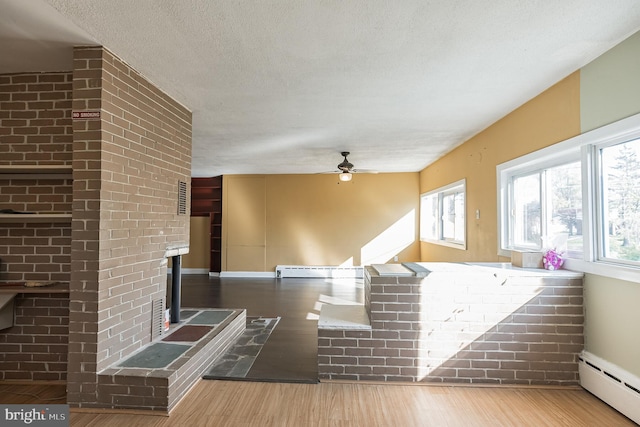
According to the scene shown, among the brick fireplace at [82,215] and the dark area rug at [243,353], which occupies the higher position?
the brick fireplace at [82,215]

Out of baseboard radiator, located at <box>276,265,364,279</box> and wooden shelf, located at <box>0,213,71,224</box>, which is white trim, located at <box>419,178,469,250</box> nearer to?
baseboard radiator, located at <box>276,265,364,279</box>

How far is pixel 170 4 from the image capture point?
6.07ft

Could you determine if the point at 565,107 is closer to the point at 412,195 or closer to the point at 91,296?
the point at 91,296

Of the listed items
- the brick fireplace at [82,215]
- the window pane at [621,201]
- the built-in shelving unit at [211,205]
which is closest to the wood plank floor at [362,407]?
the brick fireplace at [82,215]

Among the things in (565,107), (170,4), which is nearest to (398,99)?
(565,107)

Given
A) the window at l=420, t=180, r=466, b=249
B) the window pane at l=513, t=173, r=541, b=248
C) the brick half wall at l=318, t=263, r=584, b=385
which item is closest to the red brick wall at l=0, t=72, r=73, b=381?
the brick half wall at l=318, t=263, r=584, b=385

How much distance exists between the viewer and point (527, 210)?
3570mm

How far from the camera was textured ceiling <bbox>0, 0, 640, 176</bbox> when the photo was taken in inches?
74.6

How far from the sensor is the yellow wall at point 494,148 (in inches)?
110

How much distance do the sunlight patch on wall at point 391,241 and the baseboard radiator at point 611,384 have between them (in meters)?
5.55

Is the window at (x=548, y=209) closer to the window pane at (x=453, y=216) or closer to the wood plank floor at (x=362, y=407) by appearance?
the wood plank floor at (x=362, y=407)

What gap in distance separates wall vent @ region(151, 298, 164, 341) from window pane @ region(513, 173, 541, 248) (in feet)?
12.8

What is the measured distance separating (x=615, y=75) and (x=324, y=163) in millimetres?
5006

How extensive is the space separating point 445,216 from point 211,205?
6008 mm
